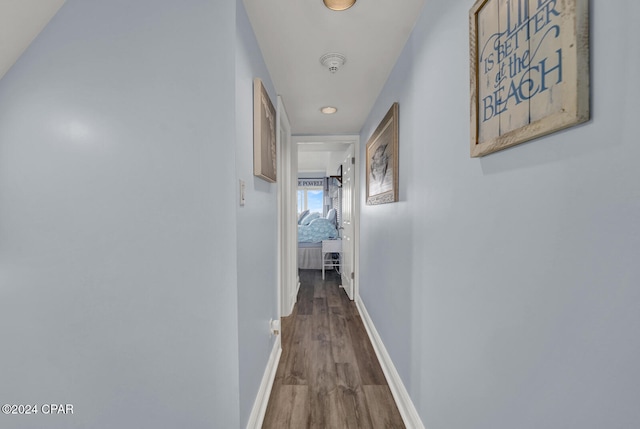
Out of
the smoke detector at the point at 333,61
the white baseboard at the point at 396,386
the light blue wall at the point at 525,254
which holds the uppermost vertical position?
the smoke detector at the point at 333,61

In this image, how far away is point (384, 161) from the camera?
2207 mm

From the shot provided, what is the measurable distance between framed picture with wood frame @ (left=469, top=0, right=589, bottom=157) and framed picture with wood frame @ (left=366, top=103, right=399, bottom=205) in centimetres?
94

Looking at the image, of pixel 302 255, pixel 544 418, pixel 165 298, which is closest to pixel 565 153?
pixel 544 418

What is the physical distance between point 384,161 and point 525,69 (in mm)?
1490

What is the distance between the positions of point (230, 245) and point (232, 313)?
30 centimetres

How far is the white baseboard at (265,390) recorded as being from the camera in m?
1.54

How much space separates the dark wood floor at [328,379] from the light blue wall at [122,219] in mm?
588

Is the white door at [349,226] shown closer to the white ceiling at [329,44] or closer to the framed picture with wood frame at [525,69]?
the white ceiling at [329,44]

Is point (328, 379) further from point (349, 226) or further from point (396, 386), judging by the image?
point (349, 226)

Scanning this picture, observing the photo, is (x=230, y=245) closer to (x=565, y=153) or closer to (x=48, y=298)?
(x=48, y=298)

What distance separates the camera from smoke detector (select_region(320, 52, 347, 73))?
1.87m

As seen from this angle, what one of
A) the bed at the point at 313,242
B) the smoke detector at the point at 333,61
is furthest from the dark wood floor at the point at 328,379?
the bed at the point at 313,242

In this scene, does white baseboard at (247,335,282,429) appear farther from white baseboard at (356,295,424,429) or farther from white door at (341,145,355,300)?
white door at (341,145,355,300)

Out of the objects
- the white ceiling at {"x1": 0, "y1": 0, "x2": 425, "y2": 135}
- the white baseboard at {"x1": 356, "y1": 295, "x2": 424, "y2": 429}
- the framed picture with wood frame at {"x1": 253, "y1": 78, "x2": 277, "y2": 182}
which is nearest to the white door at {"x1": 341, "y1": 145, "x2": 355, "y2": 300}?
the white baseboard at {"x1": 356, "y1": 295, "x2": 424, "y2": 429}
